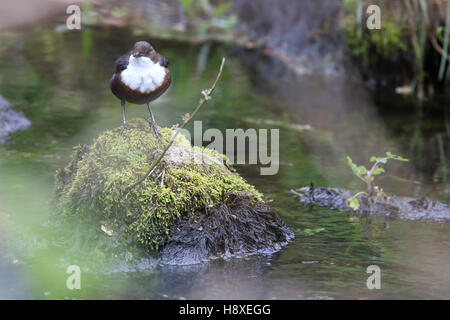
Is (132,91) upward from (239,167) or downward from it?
upward

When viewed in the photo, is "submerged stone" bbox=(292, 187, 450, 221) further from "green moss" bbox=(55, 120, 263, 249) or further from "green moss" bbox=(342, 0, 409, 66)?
"green moss" bbox=(342, 0, 409, 66)

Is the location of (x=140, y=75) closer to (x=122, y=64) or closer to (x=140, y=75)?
(x=140, y=75)

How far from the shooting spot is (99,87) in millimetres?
9844

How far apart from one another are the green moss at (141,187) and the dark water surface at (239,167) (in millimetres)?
249

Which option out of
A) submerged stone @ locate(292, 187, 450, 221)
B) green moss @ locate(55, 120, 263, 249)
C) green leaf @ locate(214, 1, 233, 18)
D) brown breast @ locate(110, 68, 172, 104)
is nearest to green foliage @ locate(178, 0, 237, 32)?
green leaf @ locate(214, 1, 233, 18)

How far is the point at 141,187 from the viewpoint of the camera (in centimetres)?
443

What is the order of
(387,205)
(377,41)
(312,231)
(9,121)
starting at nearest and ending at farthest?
(312,231), (387,205), (9,121), (377,41)

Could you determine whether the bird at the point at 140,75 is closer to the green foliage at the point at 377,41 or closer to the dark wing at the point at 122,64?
the dark wing at the point at 122,64

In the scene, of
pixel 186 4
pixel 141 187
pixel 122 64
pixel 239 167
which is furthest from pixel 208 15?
pixel 141 187

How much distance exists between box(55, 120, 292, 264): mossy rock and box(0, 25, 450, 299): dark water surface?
175 mm

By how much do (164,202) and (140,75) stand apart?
961 mm

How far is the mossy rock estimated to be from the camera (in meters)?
4.36

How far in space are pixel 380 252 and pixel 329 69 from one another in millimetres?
7669
